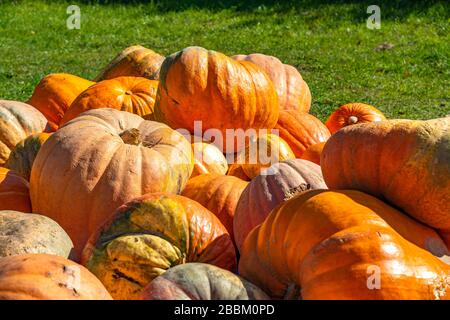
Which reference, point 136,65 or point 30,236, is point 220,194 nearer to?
point 30,236

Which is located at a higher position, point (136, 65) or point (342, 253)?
point (342, 253)

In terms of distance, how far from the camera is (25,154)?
12.2 ft

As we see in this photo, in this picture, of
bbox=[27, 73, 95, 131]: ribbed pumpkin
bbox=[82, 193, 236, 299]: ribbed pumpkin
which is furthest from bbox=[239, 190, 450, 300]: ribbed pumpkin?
bbox=[27, 73, 95, 131]: ribbed pumpkin

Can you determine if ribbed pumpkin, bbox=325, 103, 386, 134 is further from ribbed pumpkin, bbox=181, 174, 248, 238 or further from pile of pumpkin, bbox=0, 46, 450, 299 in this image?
ribbed pumpkin, bbox=181, 174, 248, 238

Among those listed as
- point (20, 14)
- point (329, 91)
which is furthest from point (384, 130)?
point (20, 14)

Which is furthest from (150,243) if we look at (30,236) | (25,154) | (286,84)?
(286,84)

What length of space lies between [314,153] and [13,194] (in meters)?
1.51

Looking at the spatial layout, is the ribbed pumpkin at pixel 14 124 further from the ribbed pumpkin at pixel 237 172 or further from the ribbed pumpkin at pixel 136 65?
the ribbed pumpkin at pixel 237 172

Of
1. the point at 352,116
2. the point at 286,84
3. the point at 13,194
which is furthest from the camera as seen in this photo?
the point at 286,84

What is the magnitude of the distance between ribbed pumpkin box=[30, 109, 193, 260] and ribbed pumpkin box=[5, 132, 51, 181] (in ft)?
1.42

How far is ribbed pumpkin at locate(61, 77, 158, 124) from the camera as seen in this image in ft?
13.5

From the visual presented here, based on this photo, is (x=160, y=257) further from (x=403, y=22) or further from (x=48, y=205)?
(x=403, y=22)

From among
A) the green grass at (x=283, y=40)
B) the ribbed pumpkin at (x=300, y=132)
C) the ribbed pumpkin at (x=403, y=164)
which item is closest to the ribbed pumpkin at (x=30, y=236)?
the ribbed pumpkin at (x=403, y=164)

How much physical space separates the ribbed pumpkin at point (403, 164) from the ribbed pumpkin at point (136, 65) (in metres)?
2.46
